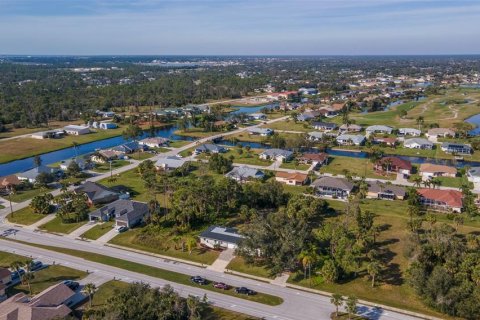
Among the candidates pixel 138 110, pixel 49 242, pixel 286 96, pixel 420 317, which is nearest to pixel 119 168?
pixel 49 242

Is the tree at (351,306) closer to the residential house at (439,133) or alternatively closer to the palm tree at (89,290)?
the palm tree at (89,290)

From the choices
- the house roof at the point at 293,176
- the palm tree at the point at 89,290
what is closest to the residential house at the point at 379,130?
the house roof at the point at 293,176

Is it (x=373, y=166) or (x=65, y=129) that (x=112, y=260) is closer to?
(x=373, y=166)

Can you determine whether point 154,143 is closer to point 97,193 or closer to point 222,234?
point 97,193

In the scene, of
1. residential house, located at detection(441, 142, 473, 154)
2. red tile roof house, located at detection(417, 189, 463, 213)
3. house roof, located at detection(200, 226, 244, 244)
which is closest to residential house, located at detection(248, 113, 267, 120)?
residential house, located at detection(441, 142, 473, 154)

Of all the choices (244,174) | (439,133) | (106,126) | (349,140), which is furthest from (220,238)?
(106,126)

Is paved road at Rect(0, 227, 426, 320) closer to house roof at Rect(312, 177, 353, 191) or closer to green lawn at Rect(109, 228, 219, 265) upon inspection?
green lawn at Rect(109, 228, 219, 265)
